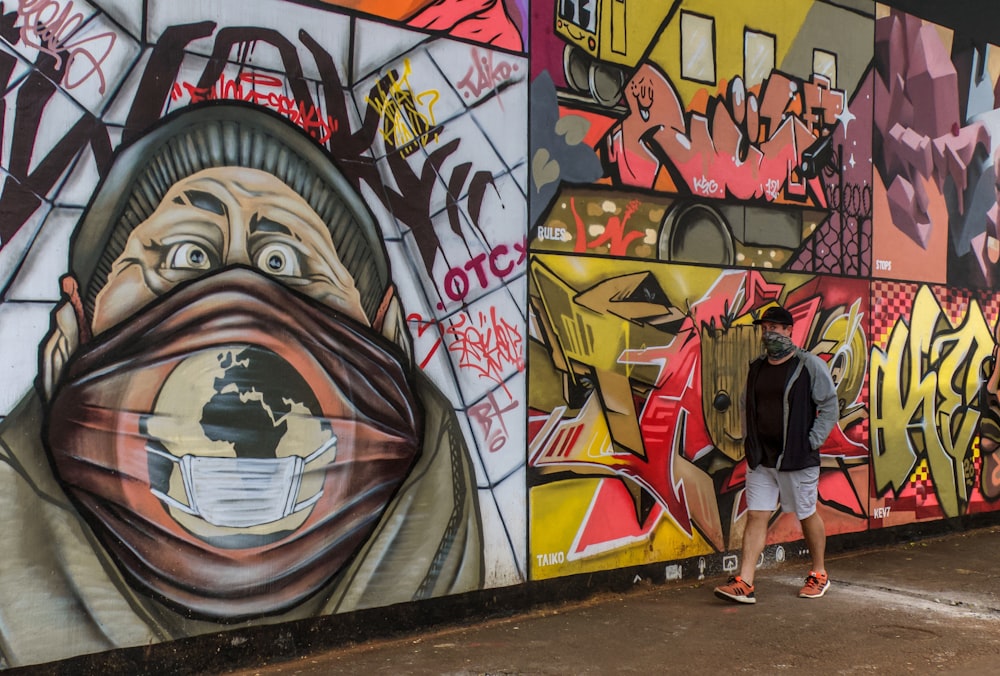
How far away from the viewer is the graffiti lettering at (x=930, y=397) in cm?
812

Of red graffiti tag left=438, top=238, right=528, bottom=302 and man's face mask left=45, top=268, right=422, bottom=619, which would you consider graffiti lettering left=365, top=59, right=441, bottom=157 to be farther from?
man's face mask left=45, top=268, right=422, bottom=619

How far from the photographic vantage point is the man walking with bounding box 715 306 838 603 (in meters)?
6.16

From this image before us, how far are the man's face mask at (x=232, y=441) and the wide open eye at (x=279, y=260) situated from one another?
7 cm

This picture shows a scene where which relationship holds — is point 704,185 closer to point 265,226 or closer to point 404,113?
point 404,113

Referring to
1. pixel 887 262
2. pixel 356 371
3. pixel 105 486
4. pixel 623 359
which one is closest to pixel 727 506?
pixel 623 359

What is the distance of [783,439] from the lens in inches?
243

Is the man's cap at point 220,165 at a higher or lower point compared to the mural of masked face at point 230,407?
higher

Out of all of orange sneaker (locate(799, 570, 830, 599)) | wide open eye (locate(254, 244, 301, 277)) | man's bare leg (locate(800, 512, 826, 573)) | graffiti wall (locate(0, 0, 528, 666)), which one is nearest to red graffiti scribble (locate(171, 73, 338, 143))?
graffiti wall (locate(0, 0, 528, 666))

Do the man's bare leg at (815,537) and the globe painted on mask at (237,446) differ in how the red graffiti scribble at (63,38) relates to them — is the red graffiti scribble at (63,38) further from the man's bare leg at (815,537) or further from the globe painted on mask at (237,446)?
the man's bare leg at (815,537)

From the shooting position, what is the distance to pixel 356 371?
16.9 feet

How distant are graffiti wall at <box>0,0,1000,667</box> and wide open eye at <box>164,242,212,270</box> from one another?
1 centimetres

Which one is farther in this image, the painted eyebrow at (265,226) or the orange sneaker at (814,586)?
the orange sneaker at (814,586)

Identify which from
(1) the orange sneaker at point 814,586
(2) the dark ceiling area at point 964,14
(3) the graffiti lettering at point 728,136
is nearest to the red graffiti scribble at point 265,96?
(3) the graffiti lettering at point 728,136

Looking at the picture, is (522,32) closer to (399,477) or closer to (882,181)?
(399,477)
